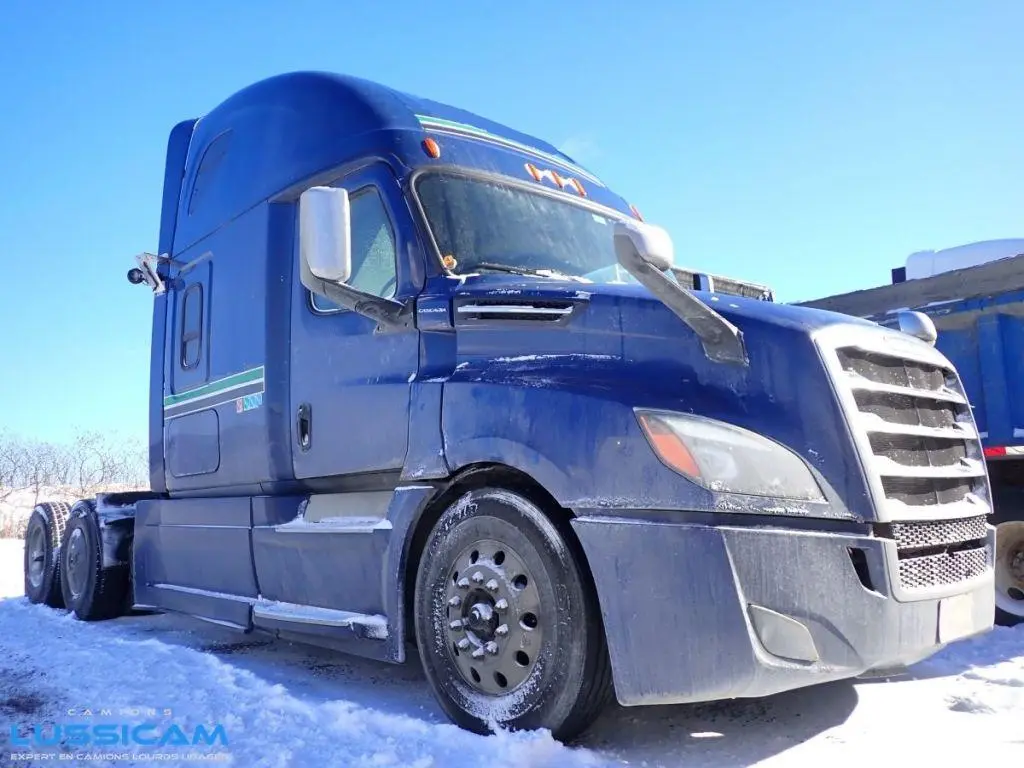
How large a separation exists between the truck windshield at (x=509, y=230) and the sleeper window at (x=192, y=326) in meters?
2.45

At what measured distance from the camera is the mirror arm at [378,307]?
379 centimetres

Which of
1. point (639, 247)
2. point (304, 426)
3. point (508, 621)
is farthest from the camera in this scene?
point (304, 426)

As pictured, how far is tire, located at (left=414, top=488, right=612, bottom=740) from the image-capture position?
2.98 meters

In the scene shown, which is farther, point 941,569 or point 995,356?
point 995,356

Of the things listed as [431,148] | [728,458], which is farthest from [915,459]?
[431,148]

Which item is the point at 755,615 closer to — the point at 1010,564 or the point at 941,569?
the point at 941,569

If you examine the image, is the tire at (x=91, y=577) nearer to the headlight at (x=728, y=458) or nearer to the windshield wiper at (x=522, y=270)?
the windshield wiper at (x=522, y=270)

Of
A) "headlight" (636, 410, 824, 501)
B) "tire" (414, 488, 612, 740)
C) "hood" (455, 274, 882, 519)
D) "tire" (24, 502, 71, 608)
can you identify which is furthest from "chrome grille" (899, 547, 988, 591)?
"tire" (24, 502, 71, 608)

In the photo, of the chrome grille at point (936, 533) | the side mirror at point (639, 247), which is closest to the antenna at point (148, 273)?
the side mirror at point (639, 247)

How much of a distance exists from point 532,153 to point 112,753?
3.72 metres

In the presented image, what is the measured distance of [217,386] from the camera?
532 cm

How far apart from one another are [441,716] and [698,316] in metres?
2.08

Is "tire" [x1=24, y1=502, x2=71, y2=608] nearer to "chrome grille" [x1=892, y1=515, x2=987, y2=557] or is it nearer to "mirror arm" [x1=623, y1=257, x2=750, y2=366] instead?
"mirror arm" [x1=623, y1=257, x2=750, y2=366]

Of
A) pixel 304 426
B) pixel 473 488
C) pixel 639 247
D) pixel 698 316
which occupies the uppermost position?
pixel 639 247
